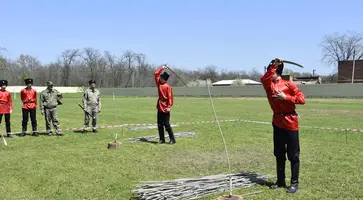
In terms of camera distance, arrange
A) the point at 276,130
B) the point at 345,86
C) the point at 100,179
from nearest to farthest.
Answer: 1. the point at 276,130
2. the point at 100,179
3. the point at 345,86

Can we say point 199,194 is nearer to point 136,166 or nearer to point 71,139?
point 136,166

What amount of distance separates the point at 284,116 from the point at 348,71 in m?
76.0

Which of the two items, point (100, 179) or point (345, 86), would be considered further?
point (345, 86)

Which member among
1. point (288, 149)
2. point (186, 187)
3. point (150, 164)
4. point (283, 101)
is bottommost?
point (150, 164)

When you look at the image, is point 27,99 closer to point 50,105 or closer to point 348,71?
point 50,105

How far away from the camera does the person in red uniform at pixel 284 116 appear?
5973mm

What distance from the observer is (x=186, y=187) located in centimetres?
570

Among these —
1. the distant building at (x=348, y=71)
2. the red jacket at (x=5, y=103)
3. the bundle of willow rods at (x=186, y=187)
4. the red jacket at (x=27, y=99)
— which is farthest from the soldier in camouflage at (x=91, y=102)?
the distant building at (x=348, y=71)

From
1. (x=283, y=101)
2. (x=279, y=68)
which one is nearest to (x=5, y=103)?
(x=279, y=68)

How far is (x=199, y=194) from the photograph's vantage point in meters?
5.66

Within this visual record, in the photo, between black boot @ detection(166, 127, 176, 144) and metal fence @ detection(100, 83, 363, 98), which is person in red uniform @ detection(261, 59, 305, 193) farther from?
metal fence @ detection(100, 83, 363, 98)

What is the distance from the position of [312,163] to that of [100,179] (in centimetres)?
475

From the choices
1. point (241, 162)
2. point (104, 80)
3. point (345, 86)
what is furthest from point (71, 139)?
point (104, 80)

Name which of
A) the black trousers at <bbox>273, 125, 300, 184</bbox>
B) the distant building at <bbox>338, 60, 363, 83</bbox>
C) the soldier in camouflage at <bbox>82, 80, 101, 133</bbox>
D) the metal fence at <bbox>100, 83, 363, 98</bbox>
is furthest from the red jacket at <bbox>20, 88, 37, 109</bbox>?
the distant building at <bbox>338, 60, 363, 83</bbox>
